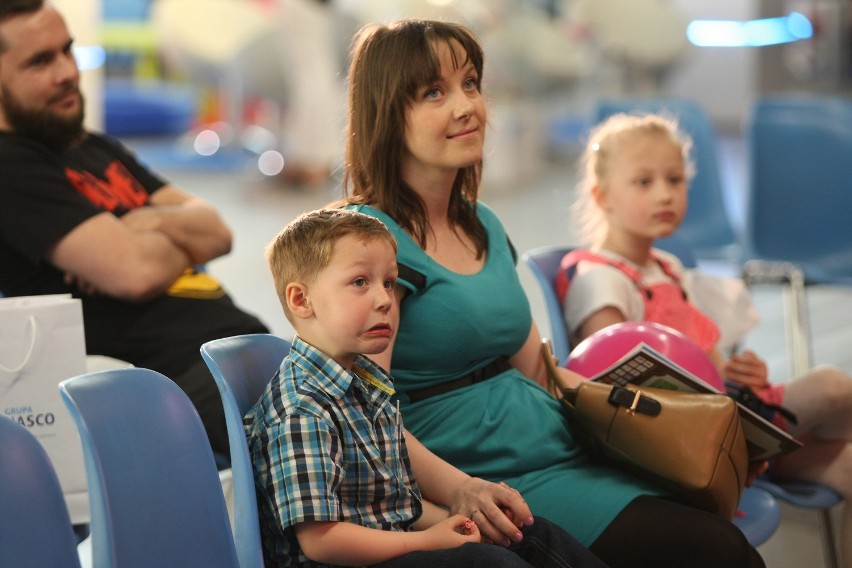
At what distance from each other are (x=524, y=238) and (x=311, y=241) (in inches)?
201

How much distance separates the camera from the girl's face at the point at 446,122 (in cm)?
206

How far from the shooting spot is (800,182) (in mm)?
4305

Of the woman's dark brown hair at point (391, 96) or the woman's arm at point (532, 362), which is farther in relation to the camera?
the woman's arm at point (532, 362)

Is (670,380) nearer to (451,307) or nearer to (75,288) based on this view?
(451,307)

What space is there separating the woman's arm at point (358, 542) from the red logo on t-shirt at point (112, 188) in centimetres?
120

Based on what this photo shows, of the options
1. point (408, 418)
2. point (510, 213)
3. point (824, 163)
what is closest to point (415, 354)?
point (408, 418)

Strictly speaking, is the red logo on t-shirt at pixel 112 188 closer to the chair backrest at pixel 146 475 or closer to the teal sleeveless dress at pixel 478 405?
the teal sleeveless dress at pixel 478 405

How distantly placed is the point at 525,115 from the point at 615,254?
6552mm

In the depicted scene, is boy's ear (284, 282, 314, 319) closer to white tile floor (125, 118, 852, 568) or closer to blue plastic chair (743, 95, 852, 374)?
white tile floor (125, 118, 852, 568)

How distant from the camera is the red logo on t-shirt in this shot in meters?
2.58

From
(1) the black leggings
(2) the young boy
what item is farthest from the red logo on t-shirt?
(1) the black leggings

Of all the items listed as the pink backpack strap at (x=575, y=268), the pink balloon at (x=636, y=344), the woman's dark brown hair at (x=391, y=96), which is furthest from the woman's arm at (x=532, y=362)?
the pink backpack strap at (x=575, y=268)

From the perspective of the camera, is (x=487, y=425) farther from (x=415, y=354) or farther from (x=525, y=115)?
(x=525, y=115)

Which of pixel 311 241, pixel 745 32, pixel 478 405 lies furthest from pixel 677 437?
pixel 745 32
